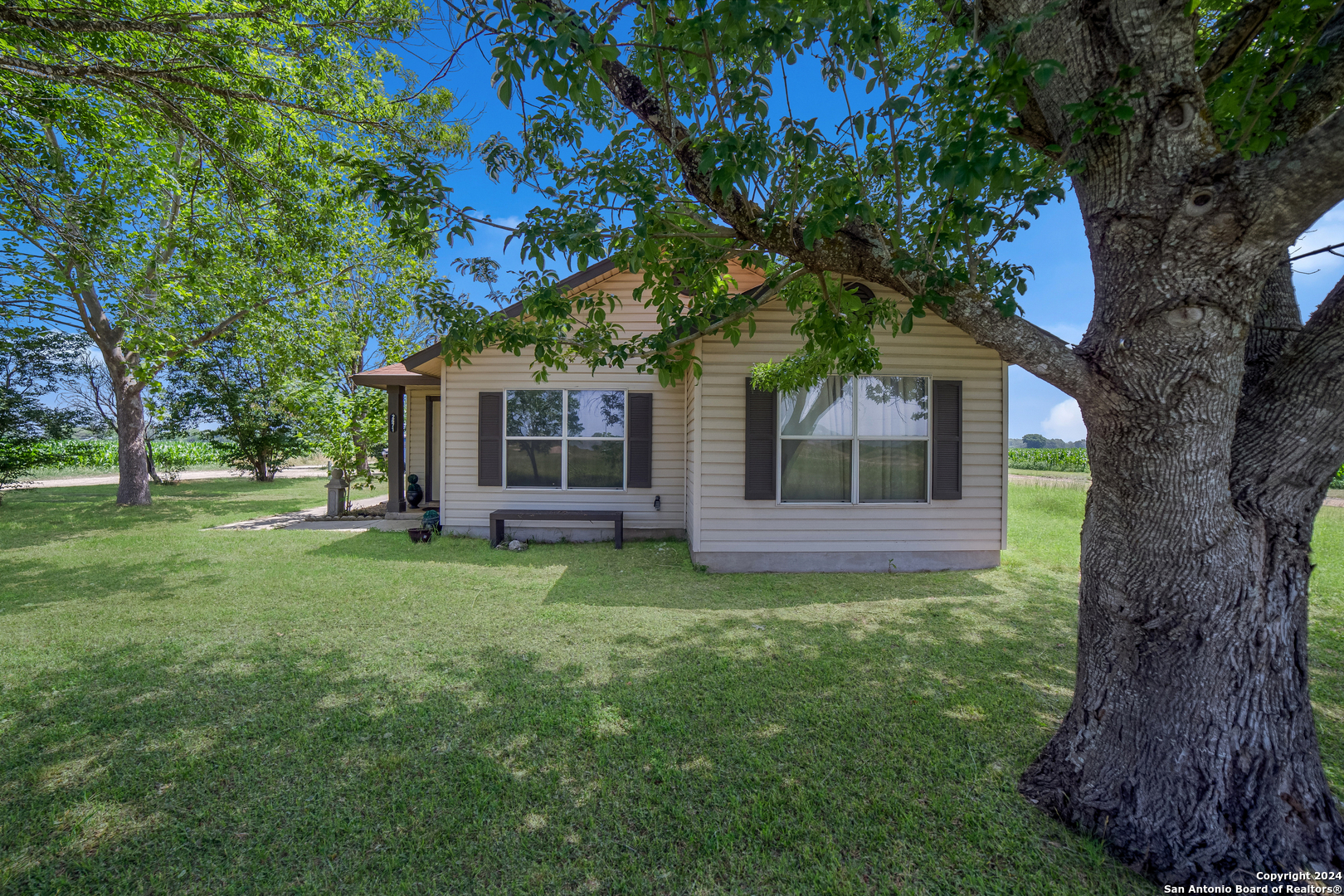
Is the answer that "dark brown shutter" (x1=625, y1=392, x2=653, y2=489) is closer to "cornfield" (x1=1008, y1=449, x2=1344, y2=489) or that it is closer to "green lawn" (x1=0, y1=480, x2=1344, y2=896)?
"green lawn" (x1=0, y1=480, x2=1344, y2=896)

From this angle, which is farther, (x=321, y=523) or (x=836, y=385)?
(x=321, y=523)

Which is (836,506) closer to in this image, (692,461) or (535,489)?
(692,461)

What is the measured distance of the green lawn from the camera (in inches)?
74.5

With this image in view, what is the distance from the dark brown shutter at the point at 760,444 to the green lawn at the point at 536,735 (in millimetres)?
1141

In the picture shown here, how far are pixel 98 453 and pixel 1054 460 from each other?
140 feet

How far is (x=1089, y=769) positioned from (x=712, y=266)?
3454 millimetres

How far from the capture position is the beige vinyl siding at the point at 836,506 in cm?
609

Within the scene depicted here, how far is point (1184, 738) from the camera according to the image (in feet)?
6.41

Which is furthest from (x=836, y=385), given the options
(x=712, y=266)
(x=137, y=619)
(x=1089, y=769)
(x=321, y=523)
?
(x=321, y=523)

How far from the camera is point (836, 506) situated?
6.14 m

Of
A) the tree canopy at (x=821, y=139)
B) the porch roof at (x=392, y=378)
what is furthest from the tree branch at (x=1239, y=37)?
the porch roof at (x=392, y=378)

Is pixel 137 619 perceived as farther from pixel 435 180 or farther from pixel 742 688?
pixel 742 688

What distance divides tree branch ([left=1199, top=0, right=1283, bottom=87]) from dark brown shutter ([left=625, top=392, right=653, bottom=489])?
624 cm

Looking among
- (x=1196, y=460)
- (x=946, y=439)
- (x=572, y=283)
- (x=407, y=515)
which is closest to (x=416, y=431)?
(x=407, y=515)
